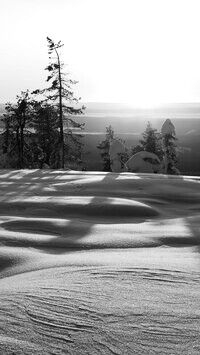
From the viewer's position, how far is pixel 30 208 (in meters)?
8.02

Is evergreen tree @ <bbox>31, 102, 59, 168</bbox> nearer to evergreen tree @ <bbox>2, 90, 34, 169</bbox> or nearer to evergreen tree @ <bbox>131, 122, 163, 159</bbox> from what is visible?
evergreen tree @ <bbox>2, 90, 34, 169</bbox>

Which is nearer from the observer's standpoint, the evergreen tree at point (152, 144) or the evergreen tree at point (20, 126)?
the evergreen tree at point (20, 126)

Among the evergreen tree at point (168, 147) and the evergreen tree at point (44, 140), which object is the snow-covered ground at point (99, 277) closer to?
the evergreen tree at point (168, 147)

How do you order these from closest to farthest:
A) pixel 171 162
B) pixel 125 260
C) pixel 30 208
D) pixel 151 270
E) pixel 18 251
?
1. pixel 151 270
2. pixel 125 260
3. pixel 18 251
4. pixel 30 208
5. pixel 171 162

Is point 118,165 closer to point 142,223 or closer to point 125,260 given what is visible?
point 142,223

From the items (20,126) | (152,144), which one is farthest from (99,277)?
(152,144)

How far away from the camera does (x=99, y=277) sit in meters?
3.73

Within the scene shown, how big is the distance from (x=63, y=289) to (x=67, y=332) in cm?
76

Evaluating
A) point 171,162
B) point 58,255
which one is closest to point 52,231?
point 58,255

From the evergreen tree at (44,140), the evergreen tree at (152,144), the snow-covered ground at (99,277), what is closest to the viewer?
the snow-covered ground at (99,277)

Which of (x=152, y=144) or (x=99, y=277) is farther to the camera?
(x=152, y=144)

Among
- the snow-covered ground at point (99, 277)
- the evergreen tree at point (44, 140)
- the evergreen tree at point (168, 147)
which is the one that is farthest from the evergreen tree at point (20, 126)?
the snow-covered ground at point (99, 277)

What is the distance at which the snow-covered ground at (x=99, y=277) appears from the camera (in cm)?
254

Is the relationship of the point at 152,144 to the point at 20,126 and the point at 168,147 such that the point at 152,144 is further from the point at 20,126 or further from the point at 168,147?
the point at 20,126
